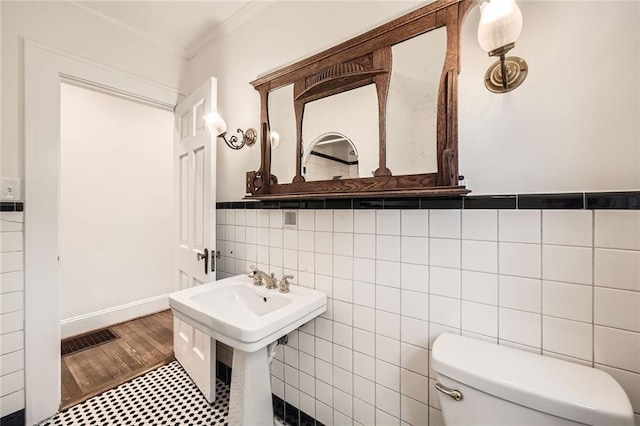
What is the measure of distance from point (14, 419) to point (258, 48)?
2480 millimetres

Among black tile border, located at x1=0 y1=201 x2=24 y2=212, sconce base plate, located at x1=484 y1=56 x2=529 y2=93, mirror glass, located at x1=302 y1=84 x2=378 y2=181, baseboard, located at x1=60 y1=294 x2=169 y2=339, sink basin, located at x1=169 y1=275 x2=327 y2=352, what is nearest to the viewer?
sconce base plate, located at x1=484 y1=56 x2=529 y2=93

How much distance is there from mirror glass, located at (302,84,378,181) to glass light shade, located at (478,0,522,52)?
0.43m

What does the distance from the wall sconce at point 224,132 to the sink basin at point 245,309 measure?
0.85 metres

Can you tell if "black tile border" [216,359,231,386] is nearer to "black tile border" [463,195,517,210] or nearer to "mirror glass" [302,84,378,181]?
"mirror glass" [302,84,378,181]

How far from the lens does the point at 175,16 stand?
67.7 inches

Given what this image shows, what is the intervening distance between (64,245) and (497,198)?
3342 millimetres

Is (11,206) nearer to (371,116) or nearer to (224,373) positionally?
(224,373)

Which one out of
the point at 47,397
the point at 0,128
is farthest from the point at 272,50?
the point at 47,397

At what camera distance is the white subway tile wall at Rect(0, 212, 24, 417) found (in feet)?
4.52

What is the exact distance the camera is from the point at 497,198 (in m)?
0.90

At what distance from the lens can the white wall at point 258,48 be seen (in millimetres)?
1215

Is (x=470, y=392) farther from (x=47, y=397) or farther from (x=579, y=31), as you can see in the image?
(x=47, y=397)

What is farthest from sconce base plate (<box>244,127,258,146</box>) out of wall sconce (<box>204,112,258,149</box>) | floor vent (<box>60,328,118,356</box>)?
floor vent (<box>60,328,118,356</box>)

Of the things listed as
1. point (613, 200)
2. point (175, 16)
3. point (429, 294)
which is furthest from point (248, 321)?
point (175, 16)
